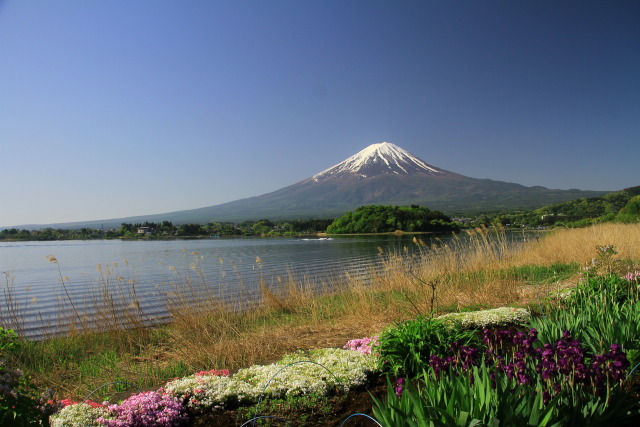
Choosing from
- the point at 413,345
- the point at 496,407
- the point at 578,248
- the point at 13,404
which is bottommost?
the point at 578,248

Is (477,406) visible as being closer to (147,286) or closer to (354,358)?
(354,358)

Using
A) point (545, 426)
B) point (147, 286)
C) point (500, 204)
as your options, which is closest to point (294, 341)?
point (545, 426)

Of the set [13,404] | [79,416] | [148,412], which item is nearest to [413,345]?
[148,412]

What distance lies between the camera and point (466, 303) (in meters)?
7.45

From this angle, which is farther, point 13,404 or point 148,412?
point 148,412

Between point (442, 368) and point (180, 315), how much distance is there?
5253 mm

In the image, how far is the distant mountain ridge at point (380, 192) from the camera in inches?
5709

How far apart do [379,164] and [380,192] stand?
96.8 ft

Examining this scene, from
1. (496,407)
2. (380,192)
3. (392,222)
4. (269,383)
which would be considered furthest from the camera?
(380,192)

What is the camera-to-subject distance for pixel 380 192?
162 m

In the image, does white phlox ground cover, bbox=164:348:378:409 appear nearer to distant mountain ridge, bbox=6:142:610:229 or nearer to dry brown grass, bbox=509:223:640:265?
dry brown grass, bbox=509:223:640:265

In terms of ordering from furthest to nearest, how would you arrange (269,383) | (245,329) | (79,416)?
(245,329) < (269,383) < (79,416)

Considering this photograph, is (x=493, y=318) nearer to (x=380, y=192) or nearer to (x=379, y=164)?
(x=380, y=192)

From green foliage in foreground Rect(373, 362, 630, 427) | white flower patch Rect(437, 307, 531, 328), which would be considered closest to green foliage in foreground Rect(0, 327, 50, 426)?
green foliage in foreground Rect(373, 362, 630, 427)
